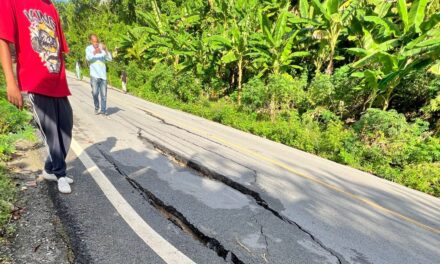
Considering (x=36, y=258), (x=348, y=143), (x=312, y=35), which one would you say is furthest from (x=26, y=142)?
(x=312, y=35)

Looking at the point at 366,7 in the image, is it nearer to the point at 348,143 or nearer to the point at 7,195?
the point at 348,143

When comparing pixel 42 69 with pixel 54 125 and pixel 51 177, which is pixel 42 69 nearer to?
pixel 54 125

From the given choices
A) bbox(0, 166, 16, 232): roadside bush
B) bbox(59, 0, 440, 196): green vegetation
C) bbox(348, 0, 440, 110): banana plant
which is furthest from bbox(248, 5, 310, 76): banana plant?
bbox(0, 166, 16, 232): roadside bush

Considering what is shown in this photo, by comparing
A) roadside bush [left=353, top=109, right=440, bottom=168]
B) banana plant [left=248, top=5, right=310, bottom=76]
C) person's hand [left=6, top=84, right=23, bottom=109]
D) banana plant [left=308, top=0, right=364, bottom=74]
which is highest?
banana plant [left=308, top=0, right=364, bottom=74]

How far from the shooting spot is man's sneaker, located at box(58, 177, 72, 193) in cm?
290

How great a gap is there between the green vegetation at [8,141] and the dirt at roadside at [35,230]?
74 millimetres

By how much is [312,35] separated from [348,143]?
5.14m

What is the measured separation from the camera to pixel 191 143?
5.93m

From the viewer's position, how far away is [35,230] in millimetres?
2217

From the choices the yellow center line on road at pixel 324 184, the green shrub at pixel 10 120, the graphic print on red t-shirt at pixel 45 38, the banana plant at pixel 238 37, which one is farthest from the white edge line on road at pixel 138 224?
the banana plant at pixel 238 37

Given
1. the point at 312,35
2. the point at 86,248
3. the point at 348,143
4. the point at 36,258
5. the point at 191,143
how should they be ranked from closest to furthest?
the point at 36,258 → the point at 86,248 → the point at 191,143 → the point at 348,143 → the point at 312,35

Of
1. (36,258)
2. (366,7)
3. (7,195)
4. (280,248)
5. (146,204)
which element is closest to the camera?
(36,258)

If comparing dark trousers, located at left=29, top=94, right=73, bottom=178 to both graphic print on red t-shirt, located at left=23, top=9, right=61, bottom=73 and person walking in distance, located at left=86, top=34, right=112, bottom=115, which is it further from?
person walking in distance, located at left=86, top=34, right=112, bottom=115

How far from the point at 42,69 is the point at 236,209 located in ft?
7.61
